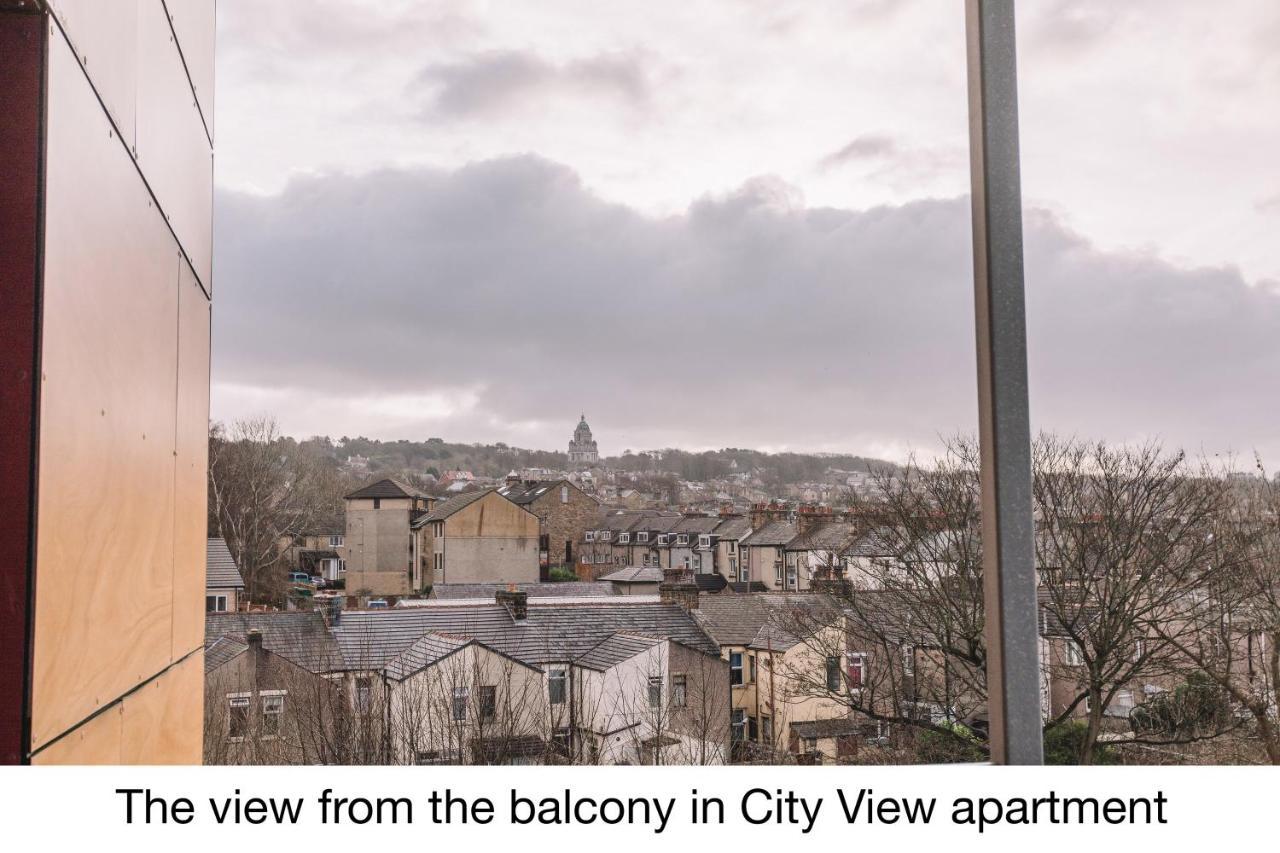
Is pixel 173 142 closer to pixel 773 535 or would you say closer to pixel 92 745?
pixel 92 745

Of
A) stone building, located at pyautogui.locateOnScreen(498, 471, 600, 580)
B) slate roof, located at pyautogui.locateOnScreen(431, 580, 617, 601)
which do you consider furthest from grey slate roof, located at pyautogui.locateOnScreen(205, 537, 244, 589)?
stone building, located at pyautogui.locateOnScreen(498, 471, 600, 580)

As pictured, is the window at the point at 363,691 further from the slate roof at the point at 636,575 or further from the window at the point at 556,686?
the slate roof at the point at 636,575

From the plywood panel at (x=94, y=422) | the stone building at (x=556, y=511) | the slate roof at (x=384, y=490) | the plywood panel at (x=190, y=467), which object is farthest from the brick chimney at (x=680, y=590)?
the plywood panel at (x=94, y=422)

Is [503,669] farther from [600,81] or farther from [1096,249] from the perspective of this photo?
[1096,249]

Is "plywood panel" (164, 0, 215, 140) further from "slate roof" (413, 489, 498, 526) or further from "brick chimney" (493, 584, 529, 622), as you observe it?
"brick chimney" (493, 584, 529, 622)

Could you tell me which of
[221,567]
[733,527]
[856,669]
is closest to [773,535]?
[733,527]
